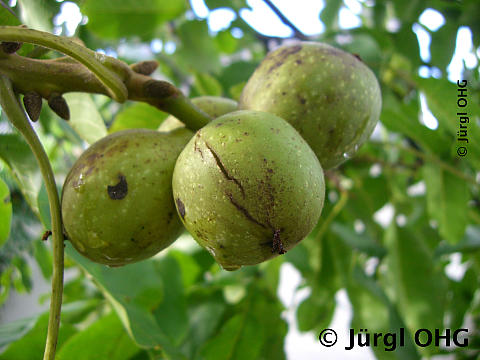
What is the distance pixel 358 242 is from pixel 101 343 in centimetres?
81

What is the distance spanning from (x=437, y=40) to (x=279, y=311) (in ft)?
3.09

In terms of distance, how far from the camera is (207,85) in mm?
1361

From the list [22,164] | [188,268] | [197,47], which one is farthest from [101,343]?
[197,47]

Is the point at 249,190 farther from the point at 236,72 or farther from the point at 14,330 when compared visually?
the point at 236,72

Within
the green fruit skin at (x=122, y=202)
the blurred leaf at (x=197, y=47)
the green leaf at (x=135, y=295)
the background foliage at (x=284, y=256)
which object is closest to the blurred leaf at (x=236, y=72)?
the background foliage at (x=284, y=256)

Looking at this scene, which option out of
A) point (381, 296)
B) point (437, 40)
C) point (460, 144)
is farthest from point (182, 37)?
point (381, 296)

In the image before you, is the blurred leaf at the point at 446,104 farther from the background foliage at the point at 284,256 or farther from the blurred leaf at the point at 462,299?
the blurred leaf at the point at 462,299

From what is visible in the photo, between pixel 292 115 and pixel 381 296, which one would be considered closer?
pixel 292 115

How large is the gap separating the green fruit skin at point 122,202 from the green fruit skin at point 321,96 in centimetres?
18

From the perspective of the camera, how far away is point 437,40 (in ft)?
4.66

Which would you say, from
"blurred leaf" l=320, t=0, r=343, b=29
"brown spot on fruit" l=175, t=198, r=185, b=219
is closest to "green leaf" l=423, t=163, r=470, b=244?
"blurred leaf" l=320, t=0, r=343, b=29

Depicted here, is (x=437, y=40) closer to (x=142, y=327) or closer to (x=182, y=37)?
(x=182, y=37)

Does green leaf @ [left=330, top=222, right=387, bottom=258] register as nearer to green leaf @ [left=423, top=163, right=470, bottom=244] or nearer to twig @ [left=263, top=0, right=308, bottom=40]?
green leaf @ [left=423, top=163, right=470, bottom=244]

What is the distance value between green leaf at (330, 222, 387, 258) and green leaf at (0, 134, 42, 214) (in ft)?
2.88
